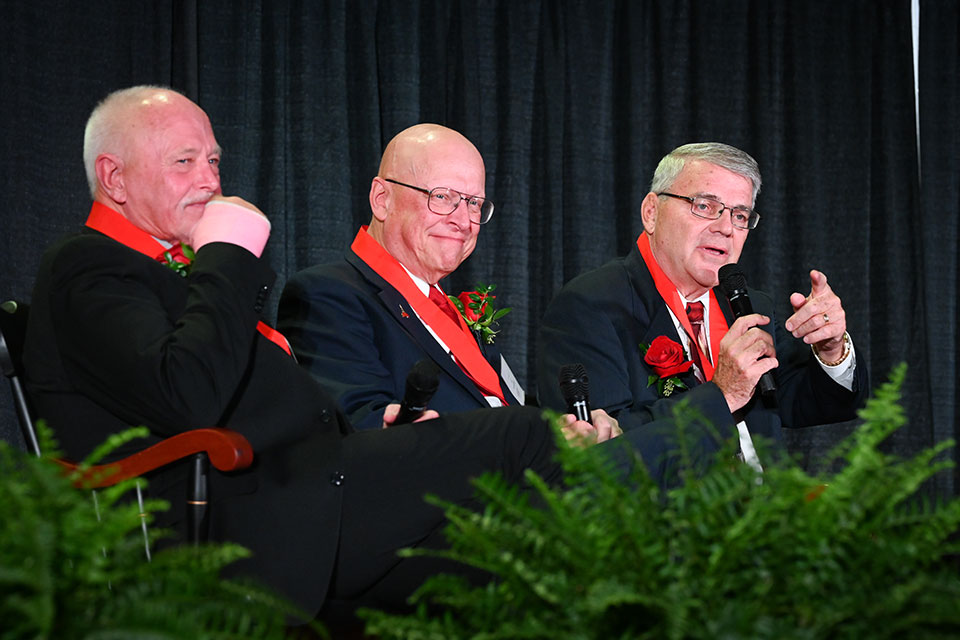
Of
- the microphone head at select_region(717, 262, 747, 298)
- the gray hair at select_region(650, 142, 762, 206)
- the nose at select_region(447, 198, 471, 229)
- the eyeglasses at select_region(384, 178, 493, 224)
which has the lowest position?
the microphone head at select_region(717, 262, 747, 298)

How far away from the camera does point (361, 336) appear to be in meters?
2.33

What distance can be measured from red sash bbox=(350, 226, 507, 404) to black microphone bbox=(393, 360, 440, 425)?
57cm

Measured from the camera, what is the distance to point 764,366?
2.36 meters

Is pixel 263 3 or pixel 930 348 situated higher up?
pixel 263 3

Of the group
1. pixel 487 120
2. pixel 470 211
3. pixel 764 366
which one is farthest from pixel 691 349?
pixel 487 120

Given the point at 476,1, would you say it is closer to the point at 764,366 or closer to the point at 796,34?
the point at 796,34

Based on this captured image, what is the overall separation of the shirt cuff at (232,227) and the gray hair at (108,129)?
12.7 inches

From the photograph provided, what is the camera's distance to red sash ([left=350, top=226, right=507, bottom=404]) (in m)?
2.43

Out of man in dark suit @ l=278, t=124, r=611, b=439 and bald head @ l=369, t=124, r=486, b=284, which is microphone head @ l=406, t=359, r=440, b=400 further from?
bald head @ l=369, t=124, r=486, b=284

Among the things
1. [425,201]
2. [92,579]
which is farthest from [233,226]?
[92,579]

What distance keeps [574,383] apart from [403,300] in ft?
2.03

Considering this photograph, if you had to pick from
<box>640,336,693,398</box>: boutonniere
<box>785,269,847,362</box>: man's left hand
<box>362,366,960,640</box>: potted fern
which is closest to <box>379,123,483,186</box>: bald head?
<box>640,336,693,398</box>: boutonniere

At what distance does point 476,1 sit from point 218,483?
2597 millimetres

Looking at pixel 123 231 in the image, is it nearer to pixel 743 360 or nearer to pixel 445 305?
pixel 445 305
